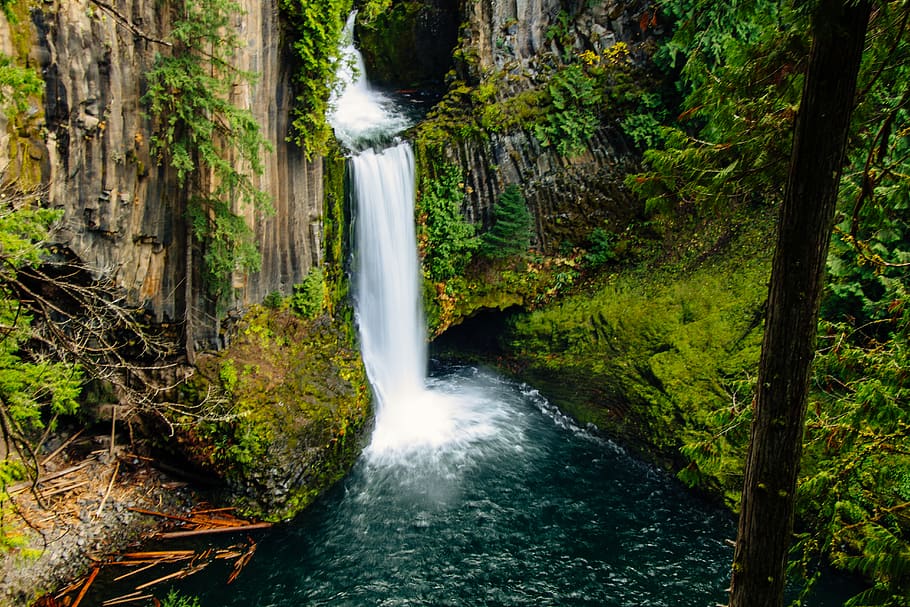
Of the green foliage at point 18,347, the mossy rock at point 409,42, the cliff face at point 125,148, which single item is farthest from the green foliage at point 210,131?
the mossy rock at point 409,42

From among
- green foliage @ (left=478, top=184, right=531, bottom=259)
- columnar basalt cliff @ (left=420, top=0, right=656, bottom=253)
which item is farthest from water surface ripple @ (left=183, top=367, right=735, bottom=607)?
columnar basalt cliff @ (left=420, top=0, right=656, bottom=253)

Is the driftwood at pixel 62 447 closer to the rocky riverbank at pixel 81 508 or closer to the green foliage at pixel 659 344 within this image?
the rocky riverbank at pixel 81 508

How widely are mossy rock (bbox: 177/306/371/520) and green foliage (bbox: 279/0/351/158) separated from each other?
385 cm

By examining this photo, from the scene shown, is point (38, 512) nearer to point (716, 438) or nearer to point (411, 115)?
point (716, 438)

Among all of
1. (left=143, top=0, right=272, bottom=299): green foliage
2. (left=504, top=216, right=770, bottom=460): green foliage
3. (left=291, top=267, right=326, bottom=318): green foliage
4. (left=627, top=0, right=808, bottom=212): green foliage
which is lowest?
(left=504, top=216, right=770, bottom=460): green foliage

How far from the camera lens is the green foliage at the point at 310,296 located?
10.7 meters

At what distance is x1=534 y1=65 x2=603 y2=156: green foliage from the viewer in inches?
548

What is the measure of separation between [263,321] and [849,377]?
30.5 feet

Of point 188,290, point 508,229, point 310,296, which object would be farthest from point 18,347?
point 508,229

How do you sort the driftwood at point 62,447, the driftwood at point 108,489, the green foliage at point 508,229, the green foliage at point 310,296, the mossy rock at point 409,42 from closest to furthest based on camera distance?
the driftwood at point 108,489 < the driftwood at point 62,447 < the green foliage at point 310,296 < the green foliage at point 508,229 < the mossy rock at point 409,42

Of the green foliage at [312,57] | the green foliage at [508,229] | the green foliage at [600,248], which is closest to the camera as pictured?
the green foliage at [312,57]

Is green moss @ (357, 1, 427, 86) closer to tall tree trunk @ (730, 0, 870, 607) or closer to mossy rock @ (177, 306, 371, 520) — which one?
mossy rock @ (177, 306, 371, 520)

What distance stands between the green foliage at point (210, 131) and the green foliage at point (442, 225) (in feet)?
17.3

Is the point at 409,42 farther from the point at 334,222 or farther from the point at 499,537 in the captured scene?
the point at 499,537
